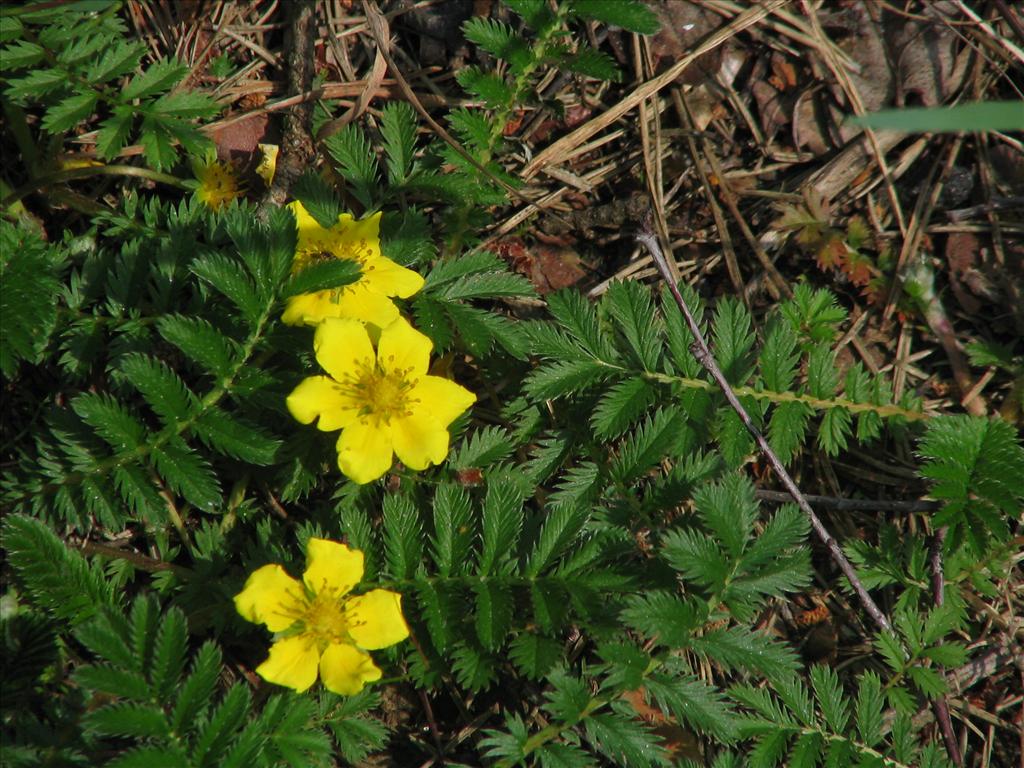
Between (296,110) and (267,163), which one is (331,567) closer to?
(267,163)

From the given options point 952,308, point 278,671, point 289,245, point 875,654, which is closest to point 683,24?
point 952,308

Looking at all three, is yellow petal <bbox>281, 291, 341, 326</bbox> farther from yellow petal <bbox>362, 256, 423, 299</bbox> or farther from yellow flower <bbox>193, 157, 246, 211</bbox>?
yellow flower <bbox>193, 157, 246, 211</bbox>

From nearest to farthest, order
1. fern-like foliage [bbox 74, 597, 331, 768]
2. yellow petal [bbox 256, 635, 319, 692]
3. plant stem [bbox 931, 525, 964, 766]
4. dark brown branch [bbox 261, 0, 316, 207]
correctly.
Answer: fern-like foliage [bbox 74, 597, 331, 768] → yellow petal [bbox 256, 635, 319, 692] → plant stem [bbox 931, 525, 964, 766] → dark brown branch [bbox 261, 0, 316, 207]

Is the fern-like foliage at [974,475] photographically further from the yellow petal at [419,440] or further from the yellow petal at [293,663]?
the yellow petal at [293,663]

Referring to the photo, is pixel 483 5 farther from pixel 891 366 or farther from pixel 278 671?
pixel 278 671

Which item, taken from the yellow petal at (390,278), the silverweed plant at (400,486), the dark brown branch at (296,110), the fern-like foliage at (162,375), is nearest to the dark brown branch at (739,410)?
the silverweed plant at (400,486)

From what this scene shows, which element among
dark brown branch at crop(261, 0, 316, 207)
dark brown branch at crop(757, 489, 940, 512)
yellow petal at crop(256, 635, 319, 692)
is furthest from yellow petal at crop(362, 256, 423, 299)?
dark brown branch at crop(757, 489, 940, 512)

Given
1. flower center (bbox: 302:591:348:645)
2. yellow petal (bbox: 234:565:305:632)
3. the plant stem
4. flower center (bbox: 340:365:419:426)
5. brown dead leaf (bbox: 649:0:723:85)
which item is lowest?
the plant stem
